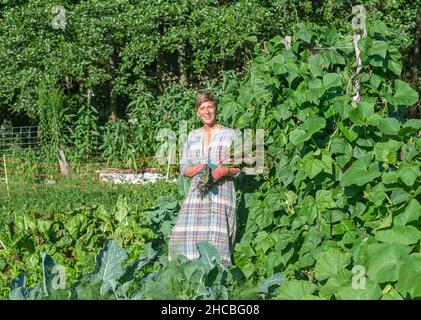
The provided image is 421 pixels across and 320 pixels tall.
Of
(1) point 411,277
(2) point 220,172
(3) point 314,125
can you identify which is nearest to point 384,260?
(1) point 411,277

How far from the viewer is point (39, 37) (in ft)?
39.0

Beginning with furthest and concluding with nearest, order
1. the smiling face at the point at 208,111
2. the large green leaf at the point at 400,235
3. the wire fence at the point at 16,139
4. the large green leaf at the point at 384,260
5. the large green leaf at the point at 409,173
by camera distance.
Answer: the wire fence at the point at 16,139, the smiling face at the point at 208,111, the large green leaf at the point at 409,173, the large green leaf at the point at 400,235, the large green leaf at the point at 384,260

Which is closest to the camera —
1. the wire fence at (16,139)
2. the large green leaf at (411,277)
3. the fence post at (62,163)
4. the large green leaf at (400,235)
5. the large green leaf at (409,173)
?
the large green leaf at (411,277)

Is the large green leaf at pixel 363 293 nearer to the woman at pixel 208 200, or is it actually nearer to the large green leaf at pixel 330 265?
Result: the large green leaf at pixel 330 265

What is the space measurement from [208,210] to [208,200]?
62 mm

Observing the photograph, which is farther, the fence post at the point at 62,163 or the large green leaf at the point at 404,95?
the fence post at the point at 62,163

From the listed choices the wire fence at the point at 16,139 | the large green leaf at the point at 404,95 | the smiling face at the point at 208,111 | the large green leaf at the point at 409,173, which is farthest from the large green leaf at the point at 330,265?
the wire fence at the point at 16,139

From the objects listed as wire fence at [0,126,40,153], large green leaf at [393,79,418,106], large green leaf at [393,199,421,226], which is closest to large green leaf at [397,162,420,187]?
large green leaf at [393,199,421,226]

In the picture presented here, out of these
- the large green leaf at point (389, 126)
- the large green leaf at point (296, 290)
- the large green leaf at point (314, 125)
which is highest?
the large green leaf at point (314, 125)

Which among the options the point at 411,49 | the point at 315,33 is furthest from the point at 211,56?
the point at 315,33

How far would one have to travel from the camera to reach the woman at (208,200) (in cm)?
460

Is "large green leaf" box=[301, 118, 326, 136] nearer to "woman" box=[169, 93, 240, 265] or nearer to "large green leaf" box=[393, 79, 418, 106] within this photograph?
"large green leaf" box=[393, 79, 418, 106]

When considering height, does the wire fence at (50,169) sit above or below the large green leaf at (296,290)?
above

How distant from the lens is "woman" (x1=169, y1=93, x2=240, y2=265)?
4.60 metres
